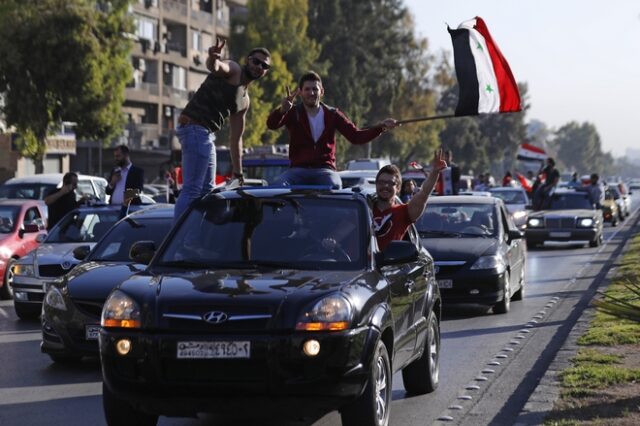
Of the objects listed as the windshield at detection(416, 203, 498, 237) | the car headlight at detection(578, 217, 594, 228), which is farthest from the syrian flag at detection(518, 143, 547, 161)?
the windshield at detection(416, 203, 498, 237)

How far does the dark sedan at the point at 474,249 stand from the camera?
17.2 metres

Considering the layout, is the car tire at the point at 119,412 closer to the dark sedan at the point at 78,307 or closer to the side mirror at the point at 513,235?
the dark sedan at the point at 78,307

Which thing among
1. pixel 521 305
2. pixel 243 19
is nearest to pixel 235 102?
pixel 521 305

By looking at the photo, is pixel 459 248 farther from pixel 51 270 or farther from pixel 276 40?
pixel 276 40

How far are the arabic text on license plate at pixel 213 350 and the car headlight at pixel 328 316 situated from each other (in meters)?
0.34

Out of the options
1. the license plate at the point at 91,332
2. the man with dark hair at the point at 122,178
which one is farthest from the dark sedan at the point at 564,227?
the license plate at the point at 91,332

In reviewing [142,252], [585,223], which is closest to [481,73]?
[142,252]

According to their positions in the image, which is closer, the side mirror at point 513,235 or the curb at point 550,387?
the curb at point 550,387

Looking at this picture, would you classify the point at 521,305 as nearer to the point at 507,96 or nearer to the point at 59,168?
the point at 507,96

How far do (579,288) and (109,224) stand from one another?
794 centimetres

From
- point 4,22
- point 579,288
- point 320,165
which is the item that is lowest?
point 579,288

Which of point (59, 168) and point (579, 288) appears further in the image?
point (59, 168)

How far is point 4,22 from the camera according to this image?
44531 mm

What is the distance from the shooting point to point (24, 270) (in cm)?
1731
